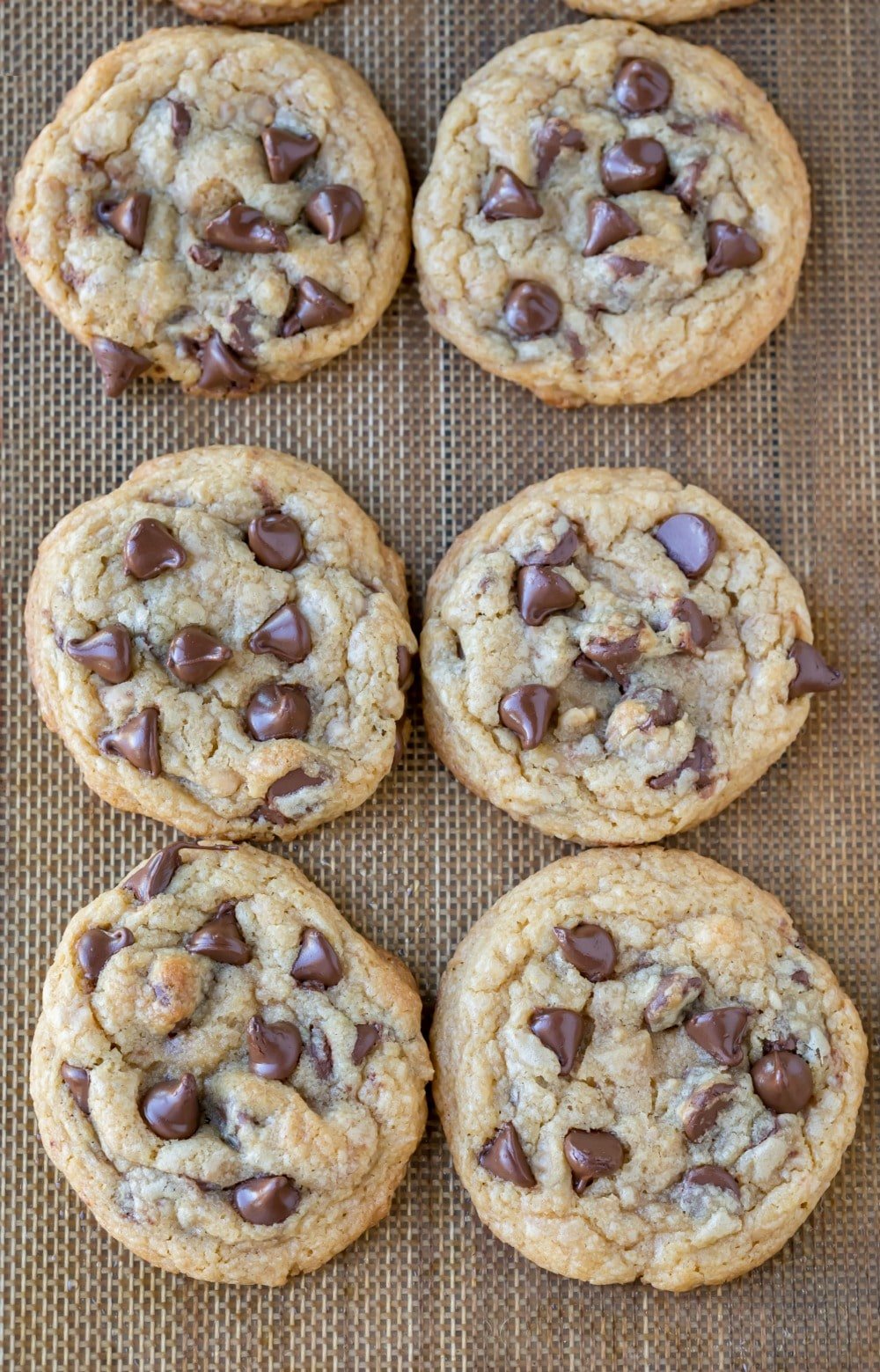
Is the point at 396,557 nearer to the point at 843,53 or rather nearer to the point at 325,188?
the point at 325,188

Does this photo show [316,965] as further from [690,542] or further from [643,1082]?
[690,542]

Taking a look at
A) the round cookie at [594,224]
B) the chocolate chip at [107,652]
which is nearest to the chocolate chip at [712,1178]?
the chocolate chip at [107,652]

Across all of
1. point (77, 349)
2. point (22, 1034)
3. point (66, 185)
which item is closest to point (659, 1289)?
point (22, 1034)

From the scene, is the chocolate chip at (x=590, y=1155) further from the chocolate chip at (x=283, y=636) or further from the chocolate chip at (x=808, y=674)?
the chocolate chip at (x=283, y=636)

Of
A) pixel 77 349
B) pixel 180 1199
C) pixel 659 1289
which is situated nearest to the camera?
pixel 180 1199

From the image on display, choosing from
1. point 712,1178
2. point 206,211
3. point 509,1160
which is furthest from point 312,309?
point 712,1178
